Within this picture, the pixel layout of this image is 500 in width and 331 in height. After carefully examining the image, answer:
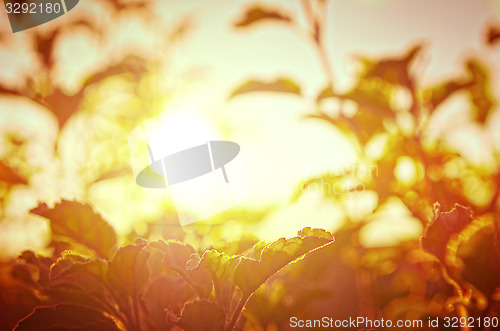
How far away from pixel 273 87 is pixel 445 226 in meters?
1.21

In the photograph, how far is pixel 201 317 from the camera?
78 cm

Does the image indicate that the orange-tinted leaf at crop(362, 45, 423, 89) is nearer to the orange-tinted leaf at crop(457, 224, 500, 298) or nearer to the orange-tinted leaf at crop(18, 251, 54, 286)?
the orange-tinted leaf at crop(457, 224, 500, 298)

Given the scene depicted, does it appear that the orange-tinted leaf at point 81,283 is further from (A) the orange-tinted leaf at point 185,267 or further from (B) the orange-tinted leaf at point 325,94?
(B) the orange-tinted leaf at point 325,94

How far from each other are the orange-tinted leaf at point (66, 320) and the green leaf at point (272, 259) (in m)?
0.33

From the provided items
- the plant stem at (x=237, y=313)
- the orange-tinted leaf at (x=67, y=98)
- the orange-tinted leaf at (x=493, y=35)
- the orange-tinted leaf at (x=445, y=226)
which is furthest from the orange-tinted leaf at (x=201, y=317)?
the orange-tinted leaf at (x=493, y=35)

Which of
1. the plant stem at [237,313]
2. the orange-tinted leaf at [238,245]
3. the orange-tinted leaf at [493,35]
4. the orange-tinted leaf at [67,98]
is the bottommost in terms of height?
the plant stem at [237,313]

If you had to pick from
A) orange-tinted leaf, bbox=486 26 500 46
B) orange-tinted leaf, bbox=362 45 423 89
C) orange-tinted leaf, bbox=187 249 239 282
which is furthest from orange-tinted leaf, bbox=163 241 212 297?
orange-tinted leaf, bbox=486 26 500 46

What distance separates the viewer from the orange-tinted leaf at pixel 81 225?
979 millimetres

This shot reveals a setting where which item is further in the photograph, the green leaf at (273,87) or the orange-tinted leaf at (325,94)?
the green leaf at (273,87)

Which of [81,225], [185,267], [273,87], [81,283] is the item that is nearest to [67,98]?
[273,87]

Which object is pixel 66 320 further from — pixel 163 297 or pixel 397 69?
pixel 397 69

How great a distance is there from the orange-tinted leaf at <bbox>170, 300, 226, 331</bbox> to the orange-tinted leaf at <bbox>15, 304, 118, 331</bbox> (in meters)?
0.21

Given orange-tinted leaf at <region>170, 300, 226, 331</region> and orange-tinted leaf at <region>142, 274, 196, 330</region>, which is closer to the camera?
orange-tinted leaf at <region>170, 300, 226, 331</region>

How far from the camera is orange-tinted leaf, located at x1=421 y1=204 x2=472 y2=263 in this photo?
36.9 inches
